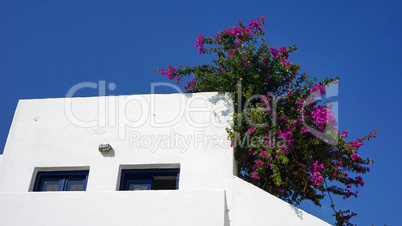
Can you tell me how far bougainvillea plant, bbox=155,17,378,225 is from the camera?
861 cm

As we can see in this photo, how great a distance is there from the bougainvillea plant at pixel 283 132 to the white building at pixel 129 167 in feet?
1.35

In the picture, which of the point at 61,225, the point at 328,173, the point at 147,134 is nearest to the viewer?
the point at 61,225

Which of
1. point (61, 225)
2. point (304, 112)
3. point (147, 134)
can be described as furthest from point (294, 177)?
point (61, 225)

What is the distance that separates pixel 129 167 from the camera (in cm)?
905

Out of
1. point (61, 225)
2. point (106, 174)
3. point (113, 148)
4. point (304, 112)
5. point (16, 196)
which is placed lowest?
point (61, 225)

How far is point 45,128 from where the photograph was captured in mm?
9680

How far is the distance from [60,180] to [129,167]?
1.45m

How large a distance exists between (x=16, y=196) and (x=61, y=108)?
237 centimetres

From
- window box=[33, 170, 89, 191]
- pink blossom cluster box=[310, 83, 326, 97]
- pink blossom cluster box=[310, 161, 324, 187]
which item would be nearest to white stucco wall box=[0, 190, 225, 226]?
window box=[33, 170, 89, 191]

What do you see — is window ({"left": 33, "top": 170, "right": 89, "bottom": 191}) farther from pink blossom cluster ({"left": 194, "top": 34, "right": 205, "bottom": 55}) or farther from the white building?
pink blossom cluster ({"left": 194, "top": 34, "right": 205, "bottom": 55})

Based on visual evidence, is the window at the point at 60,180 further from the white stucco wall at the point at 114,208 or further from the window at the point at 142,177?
the white stucco wall at the point at 114,208

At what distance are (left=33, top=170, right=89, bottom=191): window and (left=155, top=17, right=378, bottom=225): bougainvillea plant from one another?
3.09m

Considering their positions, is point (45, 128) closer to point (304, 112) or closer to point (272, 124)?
point (272, 124)

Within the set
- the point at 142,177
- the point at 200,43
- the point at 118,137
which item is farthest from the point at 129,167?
the point at 200,43
